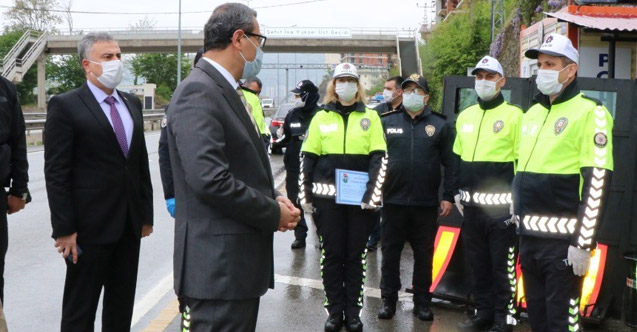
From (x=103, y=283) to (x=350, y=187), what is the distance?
218 cm

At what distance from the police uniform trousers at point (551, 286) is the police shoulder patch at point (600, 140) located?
1.96ft

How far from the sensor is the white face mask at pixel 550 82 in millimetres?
4922

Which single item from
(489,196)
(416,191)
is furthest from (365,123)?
(489,196)

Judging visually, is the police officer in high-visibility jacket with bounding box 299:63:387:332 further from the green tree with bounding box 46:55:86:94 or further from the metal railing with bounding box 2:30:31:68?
the green tree with bounding box 46:55:86:94

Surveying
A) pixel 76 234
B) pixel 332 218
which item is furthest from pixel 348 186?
pixel 76 234

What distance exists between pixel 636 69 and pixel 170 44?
198 ft

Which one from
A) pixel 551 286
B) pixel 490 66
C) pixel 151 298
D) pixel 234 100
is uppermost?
pixel 490 66

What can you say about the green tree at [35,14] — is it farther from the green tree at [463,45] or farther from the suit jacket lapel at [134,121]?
the suit jacket lapel at [134,121]

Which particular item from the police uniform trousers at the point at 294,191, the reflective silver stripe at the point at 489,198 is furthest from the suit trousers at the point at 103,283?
the police uniform trousers at the point at 294,191

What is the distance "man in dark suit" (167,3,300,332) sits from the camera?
3367 millimetres

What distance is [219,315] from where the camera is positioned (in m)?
3.52

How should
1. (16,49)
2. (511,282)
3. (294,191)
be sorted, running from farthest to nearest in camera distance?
(16,49) < (294,191) < (511,282)

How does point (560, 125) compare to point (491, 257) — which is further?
point (491, 257)

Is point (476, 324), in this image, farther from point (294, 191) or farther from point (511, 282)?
point (294, 191)
